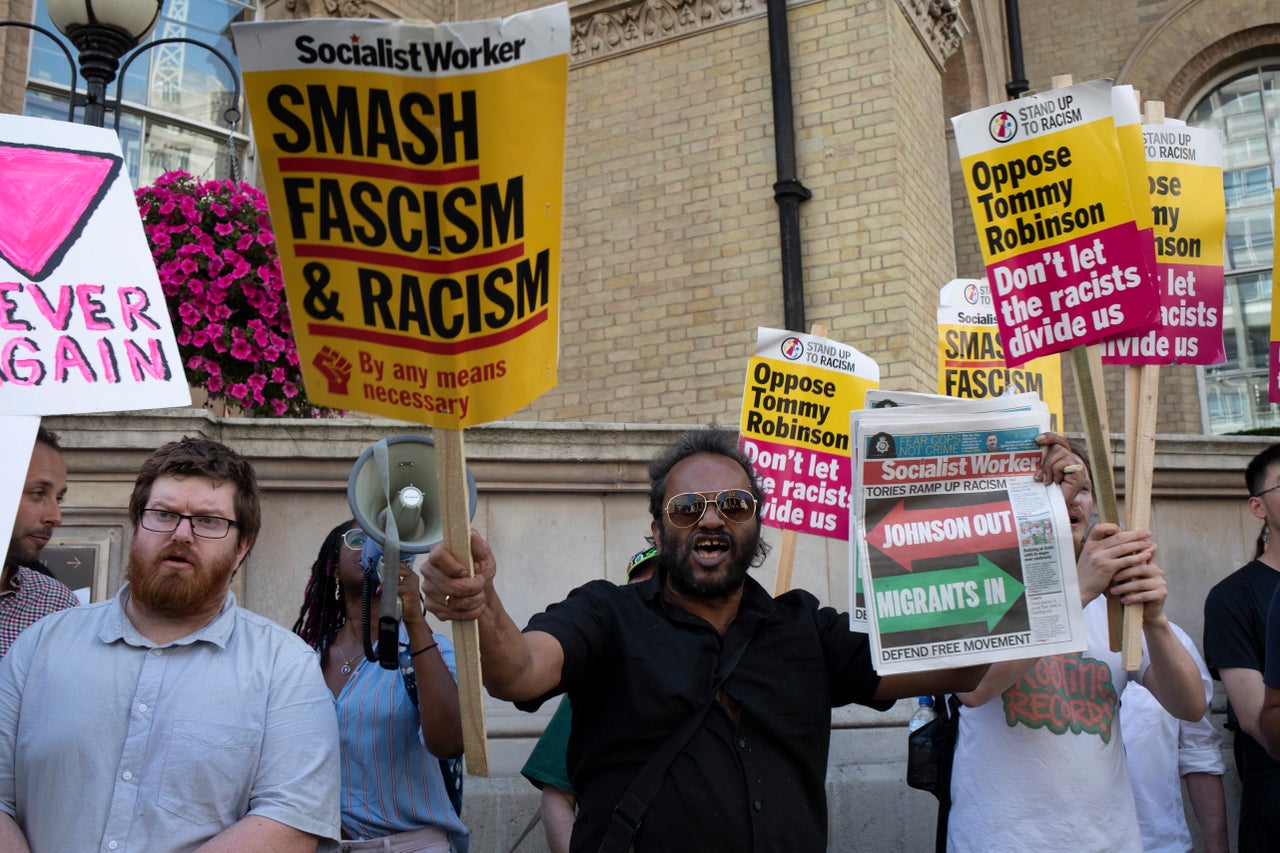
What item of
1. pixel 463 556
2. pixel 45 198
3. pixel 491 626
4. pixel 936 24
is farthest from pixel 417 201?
pixel 936 24

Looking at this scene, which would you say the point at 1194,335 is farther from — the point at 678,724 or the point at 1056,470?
the point at 678,724

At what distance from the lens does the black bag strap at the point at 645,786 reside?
8.66 feet

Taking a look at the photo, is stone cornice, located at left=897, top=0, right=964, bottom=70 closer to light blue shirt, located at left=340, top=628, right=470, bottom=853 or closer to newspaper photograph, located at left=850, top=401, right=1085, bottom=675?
newspaper photograph, located at left=850, top=401, right=1085, bottom=675

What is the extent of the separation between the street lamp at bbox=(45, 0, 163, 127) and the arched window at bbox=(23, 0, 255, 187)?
4758 mm

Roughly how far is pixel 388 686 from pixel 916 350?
746 cm

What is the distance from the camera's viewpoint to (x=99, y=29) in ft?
20.2

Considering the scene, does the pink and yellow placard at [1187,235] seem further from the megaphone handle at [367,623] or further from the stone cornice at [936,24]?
the stone cornice at [936,24]

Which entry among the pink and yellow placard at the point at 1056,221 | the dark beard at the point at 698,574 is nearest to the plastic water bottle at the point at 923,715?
the pink and yellow placard at the point at 1056,221

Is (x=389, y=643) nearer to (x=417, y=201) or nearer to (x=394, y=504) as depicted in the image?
(x=394, y=504)

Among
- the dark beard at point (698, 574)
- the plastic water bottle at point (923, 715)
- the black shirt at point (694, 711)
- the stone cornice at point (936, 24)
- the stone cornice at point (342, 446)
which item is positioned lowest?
the plastic water bottle at point (923, 715)

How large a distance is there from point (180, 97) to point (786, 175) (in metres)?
5.52

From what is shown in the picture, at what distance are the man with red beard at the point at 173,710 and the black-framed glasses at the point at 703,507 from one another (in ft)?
2.99

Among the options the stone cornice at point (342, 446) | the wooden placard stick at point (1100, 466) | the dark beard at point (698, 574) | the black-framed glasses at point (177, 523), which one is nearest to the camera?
the black-framed glasses at point (177, 523)

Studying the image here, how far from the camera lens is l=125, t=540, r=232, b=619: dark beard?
2.74 meters
